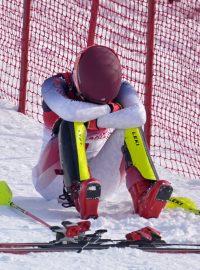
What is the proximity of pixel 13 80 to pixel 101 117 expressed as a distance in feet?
14.9

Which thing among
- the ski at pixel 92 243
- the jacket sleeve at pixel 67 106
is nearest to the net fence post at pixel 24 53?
the jacket sleeve at pixel 67 106

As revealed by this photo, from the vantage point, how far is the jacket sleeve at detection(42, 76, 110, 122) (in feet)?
20.0

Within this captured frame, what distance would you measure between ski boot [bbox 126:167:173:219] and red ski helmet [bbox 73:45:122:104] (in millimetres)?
546

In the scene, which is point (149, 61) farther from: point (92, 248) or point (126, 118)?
point (92, 248)

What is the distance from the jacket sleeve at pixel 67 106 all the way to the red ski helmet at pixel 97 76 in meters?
0.10

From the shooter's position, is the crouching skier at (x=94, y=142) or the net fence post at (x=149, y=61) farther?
the net fence post at (x=149, y=61)

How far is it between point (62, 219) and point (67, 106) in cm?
74

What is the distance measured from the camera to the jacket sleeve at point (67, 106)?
6.11m

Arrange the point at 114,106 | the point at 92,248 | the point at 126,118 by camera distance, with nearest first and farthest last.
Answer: the point at 92,248, the point at 126,118, the point at 114,106

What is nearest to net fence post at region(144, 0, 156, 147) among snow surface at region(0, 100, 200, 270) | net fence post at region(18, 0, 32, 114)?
snow surface at region(0, 100, 200, 270)

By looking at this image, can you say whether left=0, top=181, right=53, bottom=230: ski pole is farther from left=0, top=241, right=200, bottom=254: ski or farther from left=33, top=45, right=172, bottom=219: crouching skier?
left=0, top=241, right=200, bottom=254: ski

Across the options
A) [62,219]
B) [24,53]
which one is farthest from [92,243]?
[24,53]

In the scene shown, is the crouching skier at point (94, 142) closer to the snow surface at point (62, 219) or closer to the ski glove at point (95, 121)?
the ski glove at point (95, 121)

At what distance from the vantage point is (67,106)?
6.13 m
